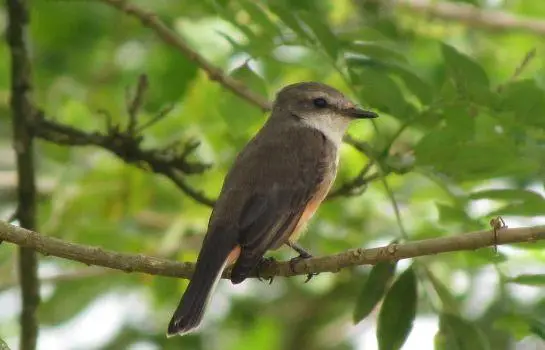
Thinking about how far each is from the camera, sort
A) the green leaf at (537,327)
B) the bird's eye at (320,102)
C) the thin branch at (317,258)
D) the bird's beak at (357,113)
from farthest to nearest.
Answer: the bird's eye at (320,102)
the bird's beak at (357,113)
the green leaf at (537,327)
the thin branch at (317,258)

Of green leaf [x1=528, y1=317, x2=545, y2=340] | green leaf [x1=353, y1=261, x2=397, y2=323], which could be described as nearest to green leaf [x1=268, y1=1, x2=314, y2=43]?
green leaf [x1=353, y1=261, x2=397, y2=323]

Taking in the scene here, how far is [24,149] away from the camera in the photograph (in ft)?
15.4

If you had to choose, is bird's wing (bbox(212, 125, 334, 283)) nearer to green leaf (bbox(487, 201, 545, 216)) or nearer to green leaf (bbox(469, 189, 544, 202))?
green leaf (bbox(469, 189, 544, 202))

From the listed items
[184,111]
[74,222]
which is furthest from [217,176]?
[74,222]

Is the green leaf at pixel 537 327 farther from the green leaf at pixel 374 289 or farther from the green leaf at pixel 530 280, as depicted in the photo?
the green leaf at pixel 374 289

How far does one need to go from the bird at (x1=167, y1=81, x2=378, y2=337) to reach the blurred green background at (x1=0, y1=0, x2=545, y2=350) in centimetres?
19

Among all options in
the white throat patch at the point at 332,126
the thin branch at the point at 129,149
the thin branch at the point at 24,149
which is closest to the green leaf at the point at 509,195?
the white throat patch at the point at 332,126

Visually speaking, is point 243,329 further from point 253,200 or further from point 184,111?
point 253,200

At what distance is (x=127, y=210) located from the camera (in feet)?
17.5

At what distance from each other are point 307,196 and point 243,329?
2.43 m

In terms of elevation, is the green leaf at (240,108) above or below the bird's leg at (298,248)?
above

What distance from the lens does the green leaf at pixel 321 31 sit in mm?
3924

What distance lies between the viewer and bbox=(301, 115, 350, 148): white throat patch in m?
4.97

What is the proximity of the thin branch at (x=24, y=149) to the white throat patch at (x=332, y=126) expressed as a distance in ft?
4.80
